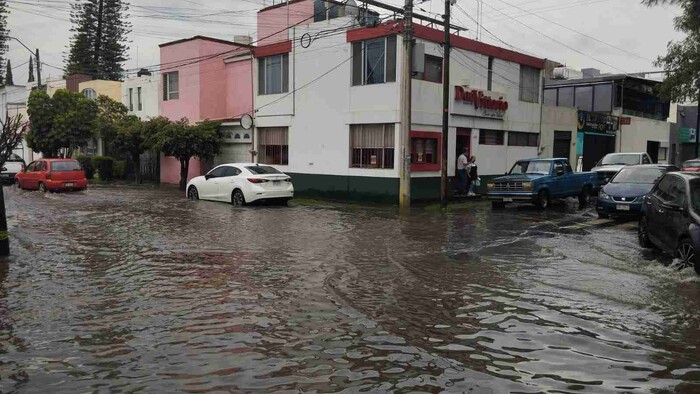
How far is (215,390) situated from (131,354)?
1.24 meters

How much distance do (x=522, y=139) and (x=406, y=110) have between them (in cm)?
1034

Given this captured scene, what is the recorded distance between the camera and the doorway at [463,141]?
2345cm

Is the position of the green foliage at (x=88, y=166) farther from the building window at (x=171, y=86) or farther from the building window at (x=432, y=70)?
the building window at (x=432, y=70)

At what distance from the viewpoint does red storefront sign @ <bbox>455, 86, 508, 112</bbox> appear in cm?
2275

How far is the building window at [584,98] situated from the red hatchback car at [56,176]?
2802 centimetres

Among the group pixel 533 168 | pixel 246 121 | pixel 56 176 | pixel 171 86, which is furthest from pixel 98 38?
pixel 533 168

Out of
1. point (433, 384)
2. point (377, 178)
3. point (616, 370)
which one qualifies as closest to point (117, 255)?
point (433, 384)

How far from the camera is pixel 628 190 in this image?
49.7 feet

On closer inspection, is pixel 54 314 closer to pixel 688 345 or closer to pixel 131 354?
pixel 131 354

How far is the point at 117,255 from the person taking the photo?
1047cm

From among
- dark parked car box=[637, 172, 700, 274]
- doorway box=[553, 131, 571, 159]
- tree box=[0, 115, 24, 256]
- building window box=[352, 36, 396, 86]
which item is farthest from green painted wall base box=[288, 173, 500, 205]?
tree box=[0, 115, 24, 256]

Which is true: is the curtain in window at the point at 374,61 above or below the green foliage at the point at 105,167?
above

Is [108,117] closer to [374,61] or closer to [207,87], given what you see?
[207,87]

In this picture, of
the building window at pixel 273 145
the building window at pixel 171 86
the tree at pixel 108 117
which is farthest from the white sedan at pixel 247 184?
the tree at pixel 108 117
